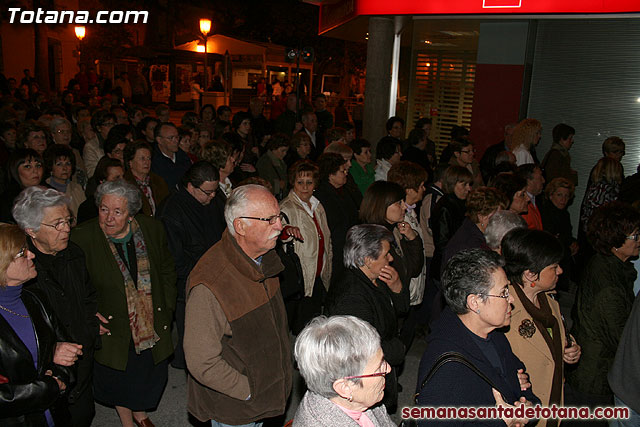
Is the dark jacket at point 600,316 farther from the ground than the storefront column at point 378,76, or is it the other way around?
the storefront column at point 378,76

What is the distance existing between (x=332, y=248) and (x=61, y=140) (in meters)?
4.66

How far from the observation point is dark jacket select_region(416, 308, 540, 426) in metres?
2.61

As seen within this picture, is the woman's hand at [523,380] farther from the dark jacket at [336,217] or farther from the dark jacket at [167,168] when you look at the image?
the dark jacket at [167,168]

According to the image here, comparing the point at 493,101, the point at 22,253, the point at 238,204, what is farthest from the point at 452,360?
the point at 493,101

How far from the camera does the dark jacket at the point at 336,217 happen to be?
5945 millimetres

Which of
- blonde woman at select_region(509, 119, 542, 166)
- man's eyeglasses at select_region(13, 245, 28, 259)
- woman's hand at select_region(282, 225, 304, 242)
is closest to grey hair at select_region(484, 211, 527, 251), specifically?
woman's hand at select_region(282, 225, 304, 242)

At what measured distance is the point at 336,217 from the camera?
19.7 feet

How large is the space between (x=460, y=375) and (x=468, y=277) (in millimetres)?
529

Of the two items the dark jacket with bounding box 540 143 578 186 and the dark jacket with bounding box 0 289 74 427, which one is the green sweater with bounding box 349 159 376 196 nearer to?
the dark jacket with bounding box 540 143 578 186

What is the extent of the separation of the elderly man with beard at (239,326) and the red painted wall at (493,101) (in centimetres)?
866

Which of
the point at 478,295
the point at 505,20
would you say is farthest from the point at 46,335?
the point at 505,20

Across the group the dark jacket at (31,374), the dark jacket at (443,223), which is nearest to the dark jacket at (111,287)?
the dark jacket at (31,374)

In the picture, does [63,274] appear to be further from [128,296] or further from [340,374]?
[340,374]

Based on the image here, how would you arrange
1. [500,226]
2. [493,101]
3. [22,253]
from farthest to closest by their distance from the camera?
[493,101]
[500,226]
[22,253]
